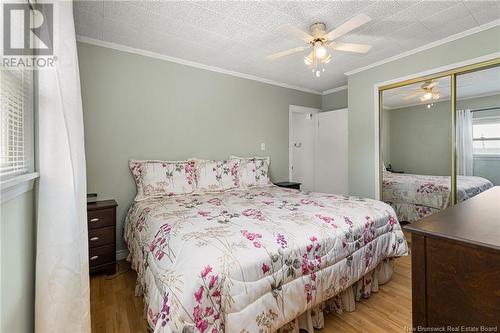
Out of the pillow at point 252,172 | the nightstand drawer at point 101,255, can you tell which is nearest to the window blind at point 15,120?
the nightstand drawer at point 101,255

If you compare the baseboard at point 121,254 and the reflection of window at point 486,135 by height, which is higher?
the reflection of window at point 486,135

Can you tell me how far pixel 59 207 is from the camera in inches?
46.3

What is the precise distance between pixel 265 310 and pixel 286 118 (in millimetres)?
3484

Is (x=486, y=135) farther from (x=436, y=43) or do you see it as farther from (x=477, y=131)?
(x=436, y=43)

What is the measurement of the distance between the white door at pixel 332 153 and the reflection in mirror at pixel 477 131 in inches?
60.3

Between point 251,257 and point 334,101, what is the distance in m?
4.08

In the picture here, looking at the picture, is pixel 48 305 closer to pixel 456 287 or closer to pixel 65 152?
pixel 65 152

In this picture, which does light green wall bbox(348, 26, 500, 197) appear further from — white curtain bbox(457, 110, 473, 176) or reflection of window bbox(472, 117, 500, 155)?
reflection of window bbox(472, 117, 500, 155)

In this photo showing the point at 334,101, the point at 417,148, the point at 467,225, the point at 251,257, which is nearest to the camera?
the point at 467,225

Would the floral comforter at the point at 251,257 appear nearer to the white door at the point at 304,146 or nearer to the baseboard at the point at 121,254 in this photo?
the baseboard at the point at 121,254

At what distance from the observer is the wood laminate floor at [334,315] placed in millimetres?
1562

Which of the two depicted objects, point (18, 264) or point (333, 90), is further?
point (333, 90)

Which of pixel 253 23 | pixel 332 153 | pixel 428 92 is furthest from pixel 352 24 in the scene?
pixel 332 153

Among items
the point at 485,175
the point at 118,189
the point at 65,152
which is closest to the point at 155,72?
the point at 118,189
